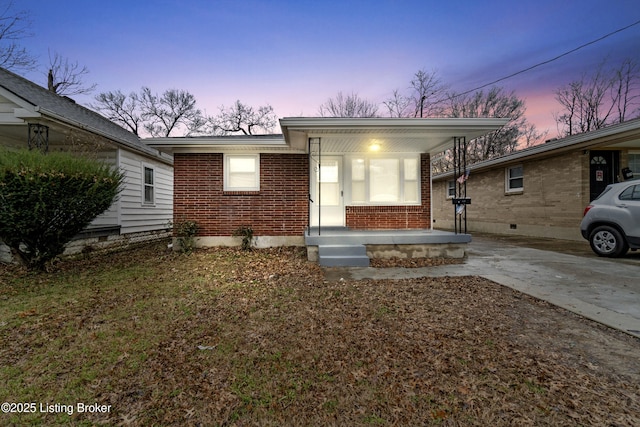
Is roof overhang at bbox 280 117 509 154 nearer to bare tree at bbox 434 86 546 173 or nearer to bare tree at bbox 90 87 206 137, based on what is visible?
bare tree at bbox 434 86 546 173

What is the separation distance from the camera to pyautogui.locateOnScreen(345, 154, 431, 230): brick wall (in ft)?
27.0

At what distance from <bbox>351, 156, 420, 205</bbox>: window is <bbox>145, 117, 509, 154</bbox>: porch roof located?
33 centimetres

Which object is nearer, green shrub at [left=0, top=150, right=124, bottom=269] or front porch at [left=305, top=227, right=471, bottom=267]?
green shrub at [left=0, top=150, right=124, bottom=269]

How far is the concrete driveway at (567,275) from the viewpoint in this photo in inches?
132

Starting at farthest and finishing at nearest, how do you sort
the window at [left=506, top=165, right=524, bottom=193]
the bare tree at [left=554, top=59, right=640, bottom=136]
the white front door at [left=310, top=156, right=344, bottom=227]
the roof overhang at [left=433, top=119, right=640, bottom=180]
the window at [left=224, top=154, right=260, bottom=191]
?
1. the bare tree at [left=554, top=59, right=640, bottom=136]
2. the window at [left=506, top=165, right=524, bottom=193]
3. the white front door at [left=310, top=156, right=344, bottom=227]
4. the window at [left=224, top=154, right=260, bottom=191]
5. the roof overhang at [left=433, top=119, right=640, bottom=180]

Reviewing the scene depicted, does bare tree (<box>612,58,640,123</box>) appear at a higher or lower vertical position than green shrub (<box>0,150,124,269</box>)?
higher

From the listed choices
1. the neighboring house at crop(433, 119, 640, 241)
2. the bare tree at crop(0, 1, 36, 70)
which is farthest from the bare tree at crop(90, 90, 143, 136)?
the neighboring house at crop(433, 119, 640, 241)

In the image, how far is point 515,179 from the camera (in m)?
12.2

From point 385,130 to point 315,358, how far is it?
5262 millimetres

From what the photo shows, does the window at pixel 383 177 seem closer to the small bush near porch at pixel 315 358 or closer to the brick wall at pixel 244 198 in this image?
the brick wall at pixel 244 198

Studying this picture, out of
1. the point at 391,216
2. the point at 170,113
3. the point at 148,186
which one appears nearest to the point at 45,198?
the point at 148,186

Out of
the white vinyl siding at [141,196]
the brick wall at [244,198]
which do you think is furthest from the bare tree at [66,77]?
the brick wall at [244,198]

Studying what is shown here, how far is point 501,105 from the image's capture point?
74.6ft

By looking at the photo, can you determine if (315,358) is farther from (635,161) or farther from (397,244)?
(635,161)
